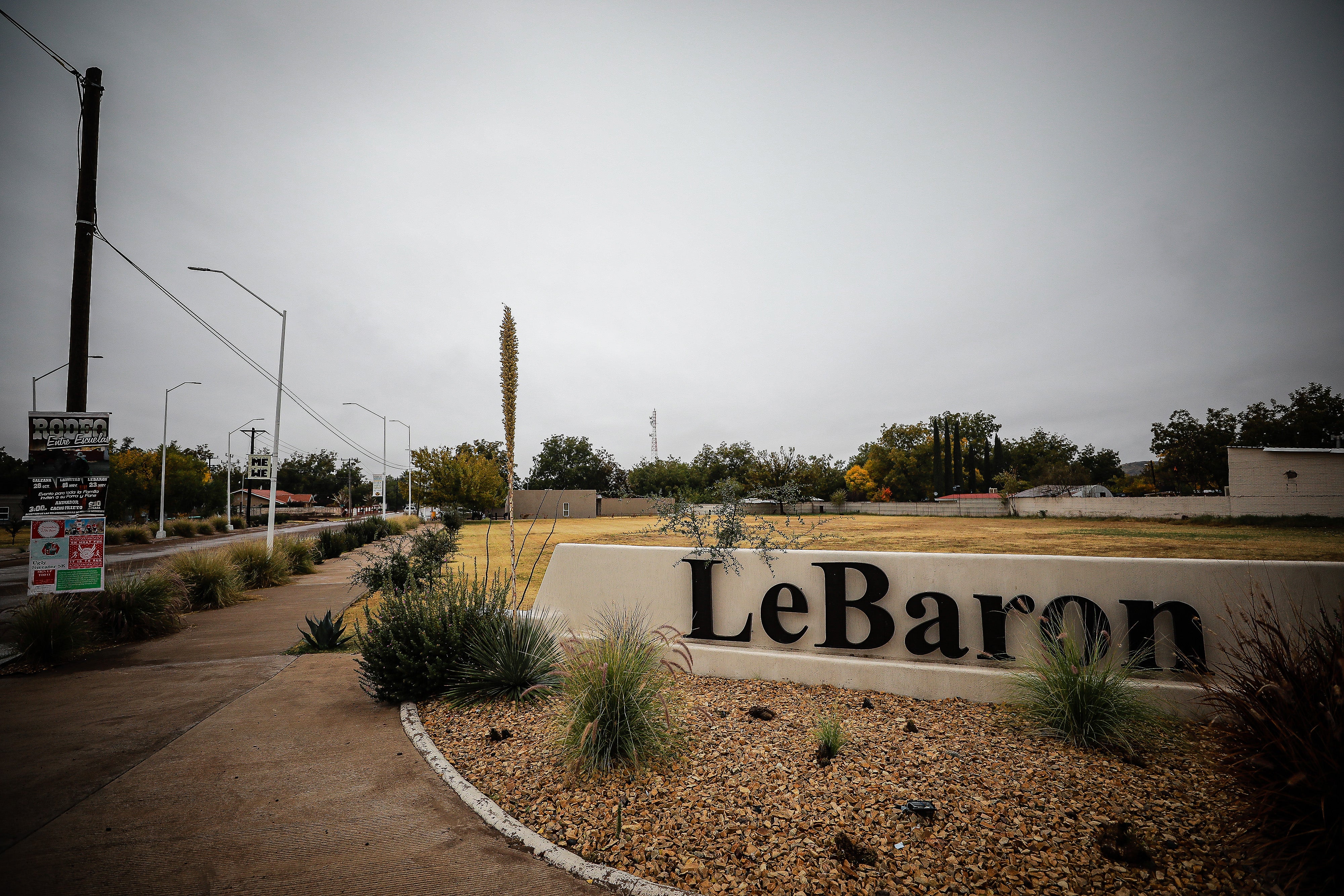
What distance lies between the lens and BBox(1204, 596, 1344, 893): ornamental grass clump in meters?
2.52

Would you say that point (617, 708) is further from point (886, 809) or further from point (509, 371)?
point (509, 371)

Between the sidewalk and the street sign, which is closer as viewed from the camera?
the sidewalk

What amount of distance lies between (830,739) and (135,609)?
11047 millimetres

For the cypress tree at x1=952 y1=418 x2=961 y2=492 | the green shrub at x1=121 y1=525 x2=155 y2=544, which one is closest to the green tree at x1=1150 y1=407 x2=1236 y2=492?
the cypress tree at x1=952 y1=418 x2=961 y2=492

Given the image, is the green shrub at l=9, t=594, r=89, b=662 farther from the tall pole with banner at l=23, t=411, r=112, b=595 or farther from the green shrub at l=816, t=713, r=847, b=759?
the green shrub at l=816, t=713, r=847, b=759

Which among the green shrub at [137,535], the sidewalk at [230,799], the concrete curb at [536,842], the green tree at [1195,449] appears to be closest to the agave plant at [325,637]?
the sidewalk at [230,799]

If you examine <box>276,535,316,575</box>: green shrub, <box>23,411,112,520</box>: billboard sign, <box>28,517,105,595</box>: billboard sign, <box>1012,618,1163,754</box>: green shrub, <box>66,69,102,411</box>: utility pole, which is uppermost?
<box>66,69,102,411</box>: utility pole

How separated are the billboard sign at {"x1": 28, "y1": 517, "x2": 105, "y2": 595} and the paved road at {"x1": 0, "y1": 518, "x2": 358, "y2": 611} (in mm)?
3036

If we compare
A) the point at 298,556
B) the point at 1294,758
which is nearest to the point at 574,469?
the point at 298,556

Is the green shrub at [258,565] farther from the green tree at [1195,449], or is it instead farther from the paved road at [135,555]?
the green tree at [1195,449]

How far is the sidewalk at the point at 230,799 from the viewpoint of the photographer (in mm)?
3008

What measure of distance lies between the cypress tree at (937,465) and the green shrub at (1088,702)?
68.7m

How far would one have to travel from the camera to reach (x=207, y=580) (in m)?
11.9

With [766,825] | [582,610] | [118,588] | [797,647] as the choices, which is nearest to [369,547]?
Answer: [118,588]
